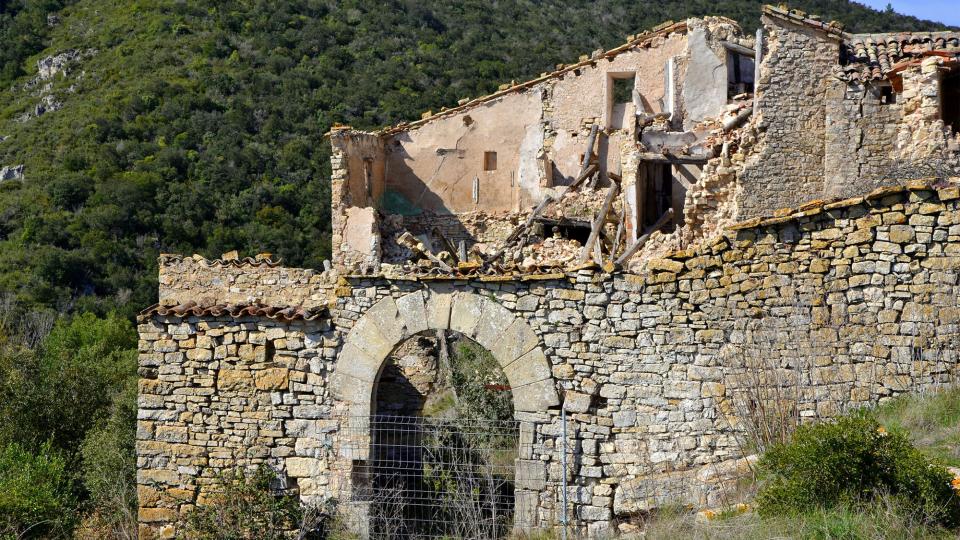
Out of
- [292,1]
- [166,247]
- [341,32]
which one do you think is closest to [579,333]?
[166,247]

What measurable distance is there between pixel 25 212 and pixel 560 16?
18.0m

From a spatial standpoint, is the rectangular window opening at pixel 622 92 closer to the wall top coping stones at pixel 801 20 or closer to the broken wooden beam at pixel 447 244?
the broken wooden beam at pixel 447 244

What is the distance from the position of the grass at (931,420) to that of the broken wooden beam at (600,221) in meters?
8.76

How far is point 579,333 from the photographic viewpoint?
9.97 m

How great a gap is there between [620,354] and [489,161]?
1084 centimetres

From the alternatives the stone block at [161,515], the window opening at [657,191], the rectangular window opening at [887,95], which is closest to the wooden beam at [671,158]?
the window opening at [657,191]

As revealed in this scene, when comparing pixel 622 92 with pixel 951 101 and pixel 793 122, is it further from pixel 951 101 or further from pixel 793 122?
pixel 951 101

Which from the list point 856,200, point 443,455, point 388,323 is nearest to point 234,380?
point 388,323

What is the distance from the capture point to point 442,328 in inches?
405

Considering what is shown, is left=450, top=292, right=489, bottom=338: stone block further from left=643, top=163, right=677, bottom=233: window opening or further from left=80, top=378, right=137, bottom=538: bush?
left=643, top=163, right=677, bottom=233: window opening

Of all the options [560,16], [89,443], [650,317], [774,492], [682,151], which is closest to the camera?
[774,492]

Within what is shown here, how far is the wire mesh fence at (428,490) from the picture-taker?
9992mm

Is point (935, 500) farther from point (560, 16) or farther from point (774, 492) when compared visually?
point (560, 16)

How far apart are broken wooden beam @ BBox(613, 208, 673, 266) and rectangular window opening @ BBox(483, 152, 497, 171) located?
3481 millimetres
